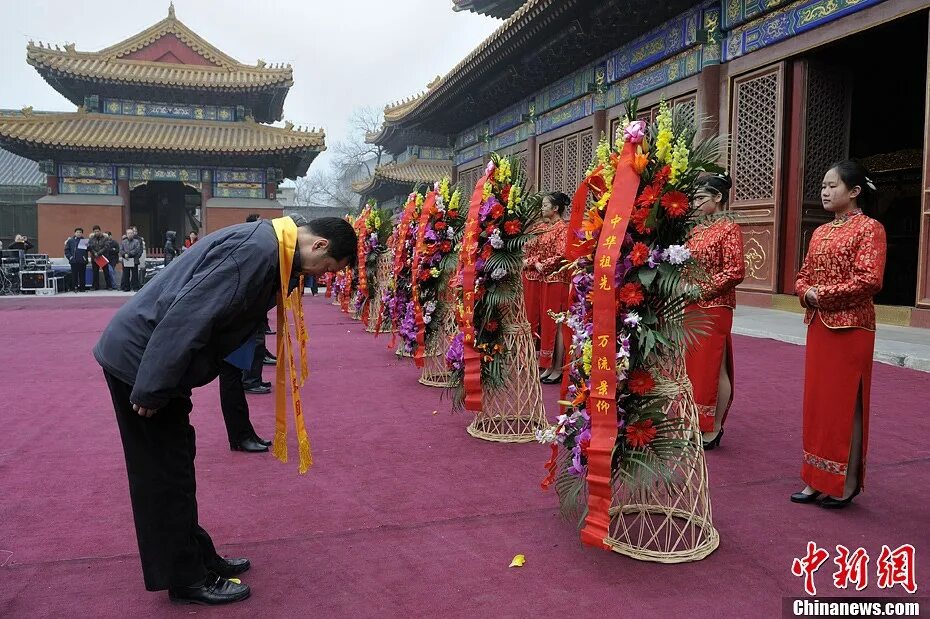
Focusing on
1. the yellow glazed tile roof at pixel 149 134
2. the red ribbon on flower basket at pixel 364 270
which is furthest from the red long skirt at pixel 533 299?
the yellow glazed tile roof at pixel 149 134

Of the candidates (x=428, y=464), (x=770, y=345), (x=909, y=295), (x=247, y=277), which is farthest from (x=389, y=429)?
(x=909, y=295)

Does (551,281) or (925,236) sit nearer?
(551,281)

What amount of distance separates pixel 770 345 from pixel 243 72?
17.4m

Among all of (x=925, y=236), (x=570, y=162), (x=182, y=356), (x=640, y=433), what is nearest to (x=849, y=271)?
(x=640, y=433)

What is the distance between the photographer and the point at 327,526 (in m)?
2.73

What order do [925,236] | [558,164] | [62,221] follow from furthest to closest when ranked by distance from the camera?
1. [62,221]
2. [558,164]
3. [925,236]

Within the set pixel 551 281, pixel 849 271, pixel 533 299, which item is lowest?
pixel 533 299

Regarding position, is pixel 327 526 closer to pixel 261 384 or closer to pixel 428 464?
pixel 428 464

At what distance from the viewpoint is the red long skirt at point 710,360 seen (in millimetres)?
3611

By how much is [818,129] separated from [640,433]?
731 cm

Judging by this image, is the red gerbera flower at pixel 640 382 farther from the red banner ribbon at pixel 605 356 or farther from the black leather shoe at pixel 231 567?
the black leather shoe at pixel 231 567

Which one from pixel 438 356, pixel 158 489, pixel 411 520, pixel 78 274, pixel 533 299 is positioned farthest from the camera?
pixel 78 274

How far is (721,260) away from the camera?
355 centimetres

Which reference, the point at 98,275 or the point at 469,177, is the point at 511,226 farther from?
the point at 98,275
